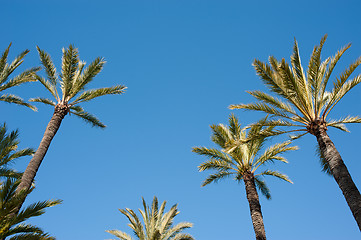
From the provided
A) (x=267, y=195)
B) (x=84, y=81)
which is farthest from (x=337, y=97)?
(x=84, y=81)

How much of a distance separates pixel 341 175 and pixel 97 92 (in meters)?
11.9

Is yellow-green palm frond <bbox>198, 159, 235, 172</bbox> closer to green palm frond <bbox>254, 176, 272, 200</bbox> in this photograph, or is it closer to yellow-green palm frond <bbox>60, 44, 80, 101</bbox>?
green palm frond <bbox>254, 176, 272, 200</bbox>

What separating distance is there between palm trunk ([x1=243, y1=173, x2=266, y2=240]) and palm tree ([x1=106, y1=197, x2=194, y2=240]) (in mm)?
6501

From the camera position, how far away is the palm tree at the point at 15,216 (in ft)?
29.8

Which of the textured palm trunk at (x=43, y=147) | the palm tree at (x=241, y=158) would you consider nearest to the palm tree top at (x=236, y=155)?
the palm tree at (x=241, y=158)

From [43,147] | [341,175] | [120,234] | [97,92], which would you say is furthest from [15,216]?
[120,234]

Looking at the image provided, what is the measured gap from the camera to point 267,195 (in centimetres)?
2098

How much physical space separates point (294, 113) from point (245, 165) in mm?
5732

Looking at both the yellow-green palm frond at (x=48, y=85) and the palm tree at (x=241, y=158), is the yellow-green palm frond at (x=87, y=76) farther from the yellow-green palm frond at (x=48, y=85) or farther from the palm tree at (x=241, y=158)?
the palm tree at (x=241, y=158)

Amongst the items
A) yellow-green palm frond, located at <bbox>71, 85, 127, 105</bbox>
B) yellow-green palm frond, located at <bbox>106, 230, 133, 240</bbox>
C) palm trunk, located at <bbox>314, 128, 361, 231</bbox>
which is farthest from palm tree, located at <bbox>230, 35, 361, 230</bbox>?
yellow-green palm frond, located at <bbox>106, 230, 133, 240</bbox>

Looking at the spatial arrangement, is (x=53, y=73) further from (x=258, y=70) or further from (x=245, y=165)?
(x=245, y=165)

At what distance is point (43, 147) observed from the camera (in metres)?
14.1

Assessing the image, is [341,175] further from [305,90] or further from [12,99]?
[12,99]

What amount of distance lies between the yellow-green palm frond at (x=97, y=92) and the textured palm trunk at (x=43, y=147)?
94 cm
